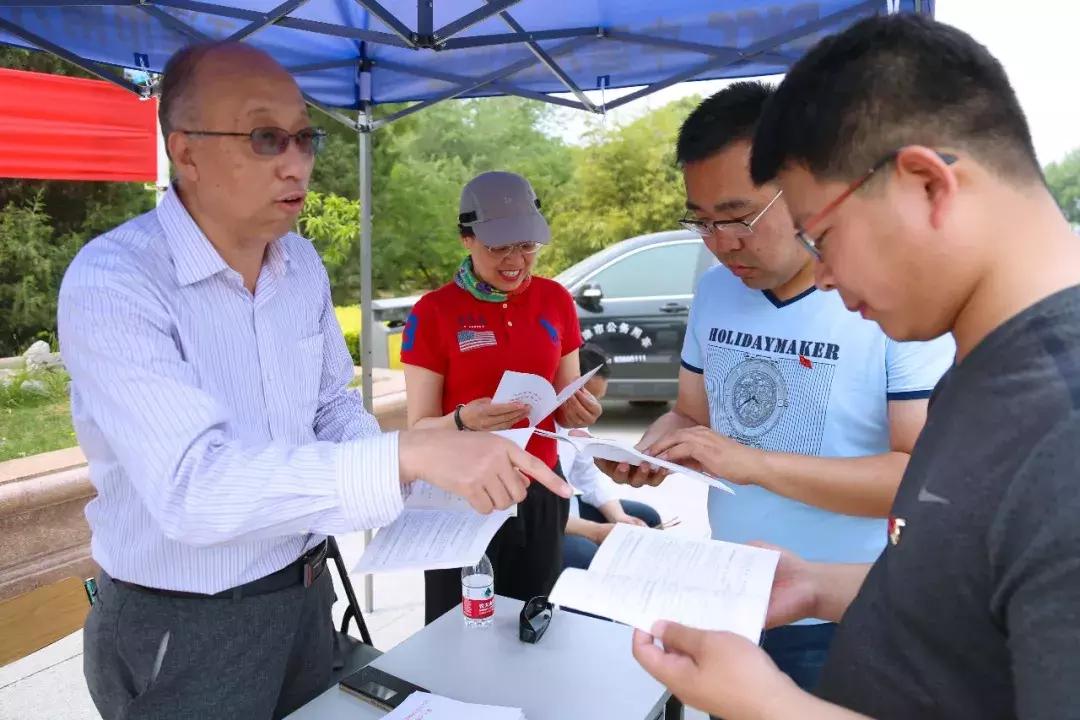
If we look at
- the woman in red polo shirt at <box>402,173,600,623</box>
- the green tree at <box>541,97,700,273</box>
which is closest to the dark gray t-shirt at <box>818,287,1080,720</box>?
the woman in red polo shirt at <box>402,173,600,623</box>

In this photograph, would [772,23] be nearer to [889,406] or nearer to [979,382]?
[889,406]

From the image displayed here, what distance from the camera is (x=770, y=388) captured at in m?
1.67

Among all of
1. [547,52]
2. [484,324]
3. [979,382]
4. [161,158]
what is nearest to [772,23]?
[547,52]

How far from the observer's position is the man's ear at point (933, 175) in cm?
74

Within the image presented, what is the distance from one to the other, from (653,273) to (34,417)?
556 centimetres

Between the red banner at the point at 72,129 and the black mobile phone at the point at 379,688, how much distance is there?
8.92 feet

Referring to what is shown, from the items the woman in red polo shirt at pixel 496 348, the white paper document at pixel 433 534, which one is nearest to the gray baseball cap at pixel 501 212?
the woman in red polo shirt at pixel 496 348

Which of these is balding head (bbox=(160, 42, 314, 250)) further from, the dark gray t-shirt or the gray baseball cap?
the dark gray t-shirt

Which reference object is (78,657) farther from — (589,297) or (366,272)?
(589,297)

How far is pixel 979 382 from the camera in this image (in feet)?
2.46

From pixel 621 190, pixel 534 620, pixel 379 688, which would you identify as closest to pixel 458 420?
pixel 534 620

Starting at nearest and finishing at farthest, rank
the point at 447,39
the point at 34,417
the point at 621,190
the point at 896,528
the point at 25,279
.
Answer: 1. the point at 896,528
2. the point at 447,39
3. the point at 34,417
4. the point at 25,279
5. the point at 621,190

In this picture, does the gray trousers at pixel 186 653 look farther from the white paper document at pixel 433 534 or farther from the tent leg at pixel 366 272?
the tent leg at pixel 366 272

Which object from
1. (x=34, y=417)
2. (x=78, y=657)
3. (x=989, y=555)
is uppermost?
(x=989, y=555)
